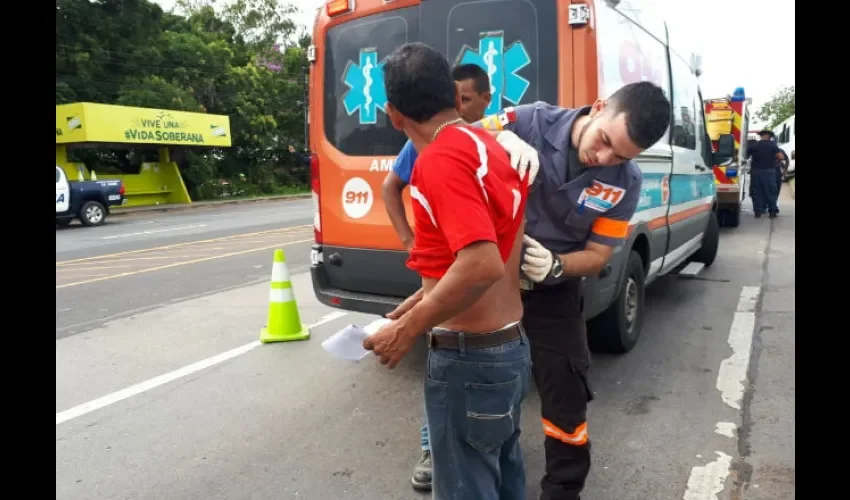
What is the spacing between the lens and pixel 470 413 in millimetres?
1932

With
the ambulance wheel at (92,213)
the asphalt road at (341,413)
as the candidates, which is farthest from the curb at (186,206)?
the asphalt road at (341,413)

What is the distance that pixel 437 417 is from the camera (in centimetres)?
197

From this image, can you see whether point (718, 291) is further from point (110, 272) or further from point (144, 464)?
point (110, 272)

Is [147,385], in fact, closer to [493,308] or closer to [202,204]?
[493,308]

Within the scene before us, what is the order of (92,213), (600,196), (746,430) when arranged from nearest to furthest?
(600,196)
(746,430)
(92,213)

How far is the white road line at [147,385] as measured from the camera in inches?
164

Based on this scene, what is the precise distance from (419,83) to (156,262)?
9.48 m

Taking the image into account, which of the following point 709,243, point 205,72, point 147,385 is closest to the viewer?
point 147,385

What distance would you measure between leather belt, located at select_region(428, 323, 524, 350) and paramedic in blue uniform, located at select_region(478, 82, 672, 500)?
471mm

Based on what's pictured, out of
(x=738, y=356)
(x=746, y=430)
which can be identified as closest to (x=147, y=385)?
(x=746, y=430)

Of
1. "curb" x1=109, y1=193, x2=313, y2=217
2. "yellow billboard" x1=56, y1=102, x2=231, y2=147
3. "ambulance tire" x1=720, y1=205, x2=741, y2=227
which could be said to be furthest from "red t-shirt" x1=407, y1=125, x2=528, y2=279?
"curb" x1=109, y1=193, x2=313, y2=217

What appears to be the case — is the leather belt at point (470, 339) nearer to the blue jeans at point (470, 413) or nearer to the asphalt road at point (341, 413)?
the blue jeans at point (470, 413)

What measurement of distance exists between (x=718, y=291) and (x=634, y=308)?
103 inches
